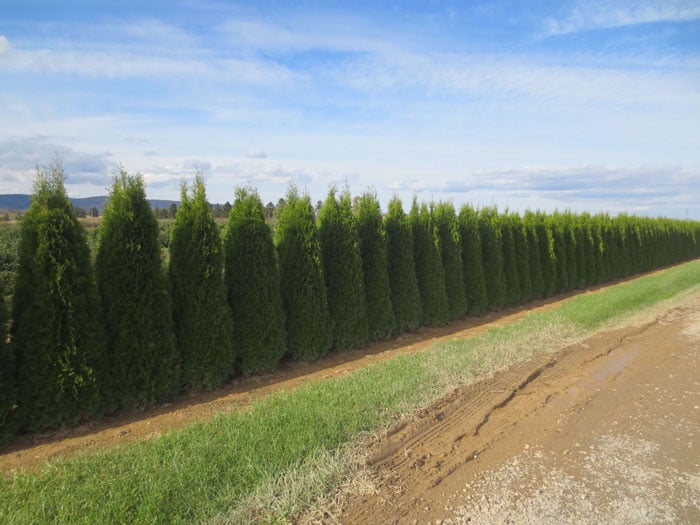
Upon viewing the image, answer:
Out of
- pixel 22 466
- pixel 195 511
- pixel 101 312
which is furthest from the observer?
pixel 101 312

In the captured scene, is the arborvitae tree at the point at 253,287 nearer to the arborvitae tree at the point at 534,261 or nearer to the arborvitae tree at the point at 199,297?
the arborvitae tree at the point at 199,297

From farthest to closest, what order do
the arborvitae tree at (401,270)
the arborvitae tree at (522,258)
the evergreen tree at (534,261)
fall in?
1. the evergreen tree at (534,261)
2. the arborvitae tree at (522,258)
3. the arborvitae tree at (401,270)

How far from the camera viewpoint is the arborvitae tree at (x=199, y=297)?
Answer: 6.06m

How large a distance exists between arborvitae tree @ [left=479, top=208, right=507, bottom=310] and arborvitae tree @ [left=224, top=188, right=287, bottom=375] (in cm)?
789

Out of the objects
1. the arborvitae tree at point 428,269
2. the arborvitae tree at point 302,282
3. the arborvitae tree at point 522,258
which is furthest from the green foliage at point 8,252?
the arborvitae tree at point 522,258

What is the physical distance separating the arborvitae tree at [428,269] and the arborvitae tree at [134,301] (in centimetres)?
646

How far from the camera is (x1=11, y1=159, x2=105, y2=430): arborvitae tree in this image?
469 cm

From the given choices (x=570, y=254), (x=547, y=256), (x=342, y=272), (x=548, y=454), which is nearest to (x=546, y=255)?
(x=547, y=256)

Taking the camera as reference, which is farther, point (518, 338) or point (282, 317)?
point (518, 338)

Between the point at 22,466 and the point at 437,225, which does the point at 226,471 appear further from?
the point at 437,225

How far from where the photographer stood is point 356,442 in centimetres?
400

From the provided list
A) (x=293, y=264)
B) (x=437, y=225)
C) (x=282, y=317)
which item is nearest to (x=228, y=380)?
(x=282, y=317)

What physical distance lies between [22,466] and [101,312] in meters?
1.78

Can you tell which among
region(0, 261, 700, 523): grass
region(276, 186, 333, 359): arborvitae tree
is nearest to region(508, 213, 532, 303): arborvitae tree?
region(276, 186, 333, 359): arborvitae tree
